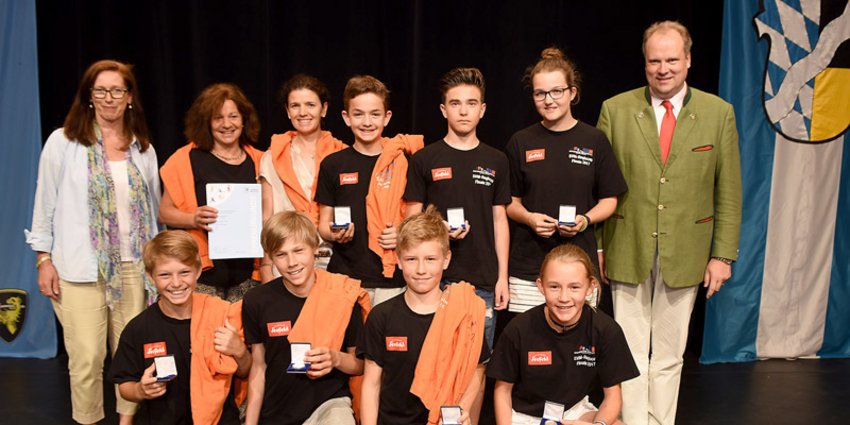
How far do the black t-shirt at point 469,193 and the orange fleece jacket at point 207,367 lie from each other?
3.63 feet

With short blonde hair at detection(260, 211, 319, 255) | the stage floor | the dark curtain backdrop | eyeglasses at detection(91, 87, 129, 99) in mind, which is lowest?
the stage floor

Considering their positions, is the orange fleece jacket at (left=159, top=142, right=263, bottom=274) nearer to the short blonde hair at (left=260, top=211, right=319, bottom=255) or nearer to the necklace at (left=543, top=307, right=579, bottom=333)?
the short blonde hair at (left=260, top=211, right=319, bottom=255)

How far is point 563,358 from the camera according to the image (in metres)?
3.18

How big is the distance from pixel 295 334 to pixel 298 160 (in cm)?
117

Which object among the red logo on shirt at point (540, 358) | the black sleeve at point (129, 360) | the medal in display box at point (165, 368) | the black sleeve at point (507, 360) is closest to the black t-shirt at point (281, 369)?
the medal in display box at point (165, 368)

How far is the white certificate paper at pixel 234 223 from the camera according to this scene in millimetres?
3850

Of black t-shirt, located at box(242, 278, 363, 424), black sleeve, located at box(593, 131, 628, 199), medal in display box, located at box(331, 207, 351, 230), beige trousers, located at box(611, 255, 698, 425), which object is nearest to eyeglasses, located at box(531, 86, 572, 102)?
black sleeve, located at box(593, 131, 628, 199)

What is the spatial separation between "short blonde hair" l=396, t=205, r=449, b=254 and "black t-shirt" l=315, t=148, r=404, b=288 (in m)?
0.53

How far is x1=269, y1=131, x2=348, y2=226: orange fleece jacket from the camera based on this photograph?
402 cm

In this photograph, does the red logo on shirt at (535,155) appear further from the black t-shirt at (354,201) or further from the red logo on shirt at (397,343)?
the red logo on shirt at (397,343)

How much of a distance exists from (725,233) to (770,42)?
6.69ft

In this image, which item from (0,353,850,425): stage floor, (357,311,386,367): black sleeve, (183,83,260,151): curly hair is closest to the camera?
(357,311,386,367): black sleeve

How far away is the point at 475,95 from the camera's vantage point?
3.77 m

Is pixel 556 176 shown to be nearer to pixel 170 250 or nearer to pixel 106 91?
pixel 170 250
